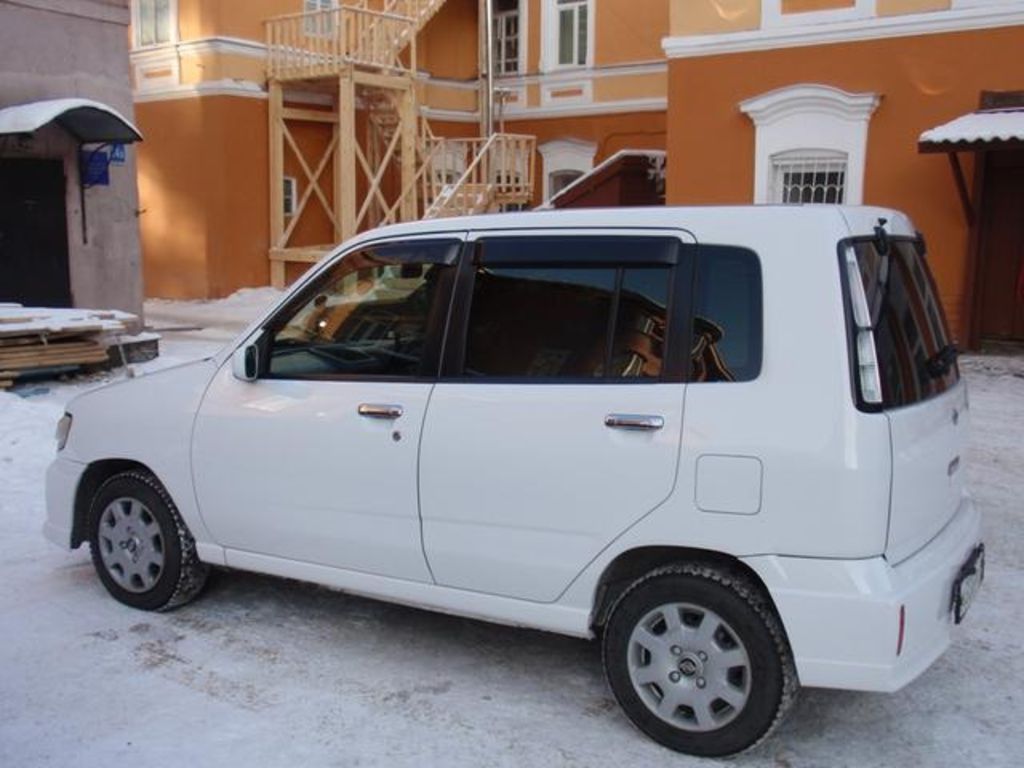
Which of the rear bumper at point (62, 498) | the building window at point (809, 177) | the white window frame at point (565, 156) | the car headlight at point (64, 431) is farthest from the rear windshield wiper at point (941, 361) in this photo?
the white window frame at point (565, 156)

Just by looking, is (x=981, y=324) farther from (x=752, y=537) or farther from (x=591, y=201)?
(x=752, y=537)

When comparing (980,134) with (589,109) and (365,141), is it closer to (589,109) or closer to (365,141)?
(589,109)

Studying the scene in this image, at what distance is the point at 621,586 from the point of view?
3.85 meters

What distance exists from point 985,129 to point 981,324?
8.76ft

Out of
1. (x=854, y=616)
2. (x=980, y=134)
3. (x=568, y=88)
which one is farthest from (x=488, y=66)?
(x=854, y=616)

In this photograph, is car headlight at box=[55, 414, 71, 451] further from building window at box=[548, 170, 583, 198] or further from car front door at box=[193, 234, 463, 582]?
building window at box=[548, 170, 583, 198]

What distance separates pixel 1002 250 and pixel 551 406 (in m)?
10.7

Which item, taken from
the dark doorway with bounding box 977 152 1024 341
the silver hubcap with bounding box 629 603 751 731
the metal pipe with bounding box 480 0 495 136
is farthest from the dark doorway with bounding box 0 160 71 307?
the metal pipe with bounding box 480 0 495 136

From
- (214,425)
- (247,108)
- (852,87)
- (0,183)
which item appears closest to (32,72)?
(0,183)

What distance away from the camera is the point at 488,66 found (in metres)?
21.0

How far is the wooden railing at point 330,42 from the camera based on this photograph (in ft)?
60.3

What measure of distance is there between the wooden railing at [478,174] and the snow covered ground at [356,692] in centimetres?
1437

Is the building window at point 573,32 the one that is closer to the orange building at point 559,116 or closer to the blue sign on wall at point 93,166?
the orange building at point 559,116

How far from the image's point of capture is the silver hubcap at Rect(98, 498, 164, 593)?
16.1ft
